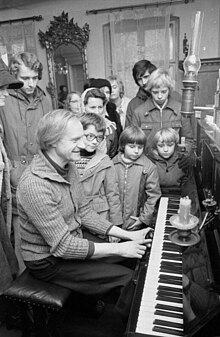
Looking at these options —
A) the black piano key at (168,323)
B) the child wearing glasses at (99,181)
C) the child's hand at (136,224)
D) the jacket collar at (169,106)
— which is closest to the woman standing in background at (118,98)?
the jacket collar at (169,106)

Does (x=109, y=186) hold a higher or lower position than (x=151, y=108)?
lower

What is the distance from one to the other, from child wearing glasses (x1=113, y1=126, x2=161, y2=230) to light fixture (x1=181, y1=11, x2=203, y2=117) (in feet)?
2.47

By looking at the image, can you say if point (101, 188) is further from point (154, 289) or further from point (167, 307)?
point (167, 307)

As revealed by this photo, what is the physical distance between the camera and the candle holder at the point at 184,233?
1.07 meters

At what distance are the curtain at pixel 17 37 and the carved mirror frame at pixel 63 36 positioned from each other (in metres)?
0.22

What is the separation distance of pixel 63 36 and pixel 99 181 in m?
4.06

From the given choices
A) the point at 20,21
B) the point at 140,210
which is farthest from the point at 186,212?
the point at 20,21

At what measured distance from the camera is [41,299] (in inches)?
55.0

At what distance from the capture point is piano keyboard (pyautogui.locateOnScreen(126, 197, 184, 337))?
1008mm

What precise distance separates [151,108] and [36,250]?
4.98ft

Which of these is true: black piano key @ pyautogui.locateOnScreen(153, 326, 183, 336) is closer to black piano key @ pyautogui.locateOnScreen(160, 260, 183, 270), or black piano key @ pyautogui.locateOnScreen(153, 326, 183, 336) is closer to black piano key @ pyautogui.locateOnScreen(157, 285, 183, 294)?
black piano key @ pyautogui.locateOnScreen(157, 285, 183, 294)

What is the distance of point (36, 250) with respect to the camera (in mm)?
1514

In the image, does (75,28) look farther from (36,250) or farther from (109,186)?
(36,250)

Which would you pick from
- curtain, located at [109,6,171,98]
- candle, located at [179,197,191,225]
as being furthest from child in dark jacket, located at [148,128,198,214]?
curtain, located at [109,6,171,98]
